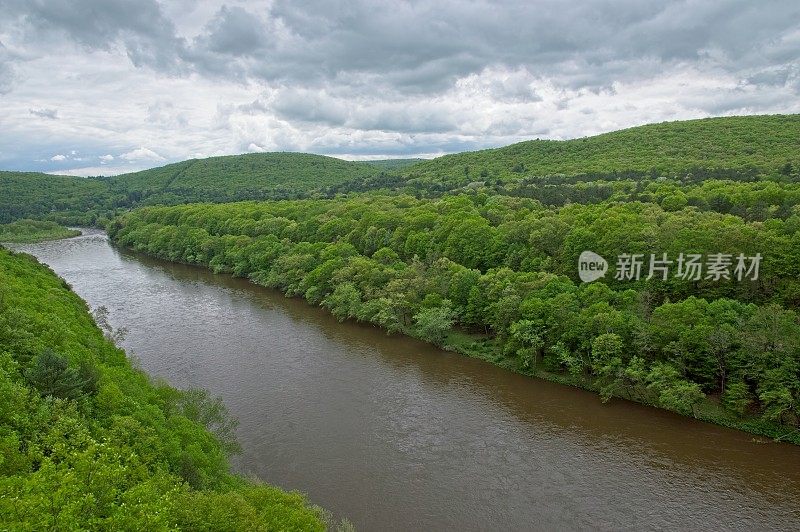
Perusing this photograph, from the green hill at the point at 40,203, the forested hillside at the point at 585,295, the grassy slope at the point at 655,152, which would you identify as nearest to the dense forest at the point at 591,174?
the grassy slope at the point at 655,152

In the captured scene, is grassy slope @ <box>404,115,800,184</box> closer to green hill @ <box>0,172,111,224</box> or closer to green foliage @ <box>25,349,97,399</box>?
green foliage @ <box>25,349,97,399</box>

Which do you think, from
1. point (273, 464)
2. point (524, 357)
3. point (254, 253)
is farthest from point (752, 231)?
point (254, 253)

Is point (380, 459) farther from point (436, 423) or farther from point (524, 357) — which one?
point (524, 357)

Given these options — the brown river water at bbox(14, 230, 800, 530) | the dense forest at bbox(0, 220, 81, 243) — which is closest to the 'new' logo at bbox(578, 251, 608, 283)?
the brown river water at bbox(14, 230, 800, 530)

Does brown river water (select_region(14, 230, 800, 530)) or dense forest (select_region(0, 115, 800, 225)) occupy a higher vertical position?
dense forest (select_region(0, 115, 800, 225))

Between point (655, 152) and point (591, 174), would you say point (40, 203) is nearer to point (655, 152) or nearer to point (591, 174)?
point (591, 174)

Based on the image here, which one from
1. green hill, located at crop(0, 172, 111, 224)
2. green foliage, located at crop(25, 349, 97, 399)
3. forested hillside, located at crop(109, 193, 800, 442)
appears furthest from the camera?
green hill, located at crop(0, 172, 111, 224)
